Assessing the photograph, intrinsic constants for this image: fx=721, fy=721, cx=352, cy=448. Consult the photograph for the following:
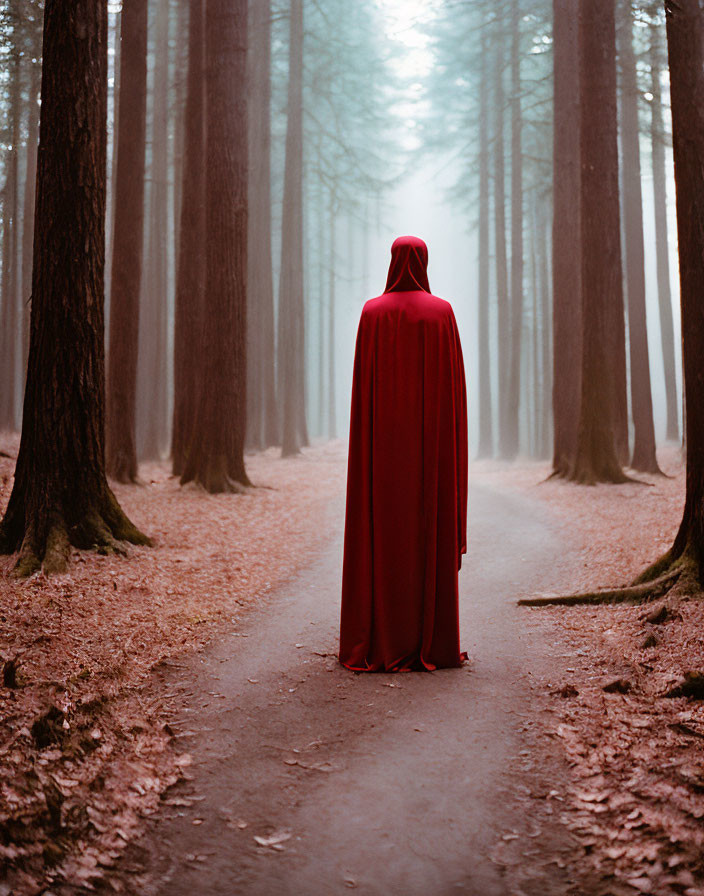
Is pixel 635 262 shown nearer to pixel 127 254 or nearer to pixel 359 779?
pixel 127 254

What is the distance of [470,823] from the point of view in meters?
2.97

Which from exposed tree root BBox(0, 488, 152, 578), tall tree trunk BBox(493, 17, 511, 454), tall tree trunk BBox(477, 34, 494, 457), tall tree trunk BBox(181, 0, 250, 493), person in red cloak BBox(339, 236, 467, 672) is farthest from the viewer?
tall tree trunk BBox(477, 34, 494, 457)

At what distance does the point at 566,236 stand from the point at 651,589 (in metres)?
11.3

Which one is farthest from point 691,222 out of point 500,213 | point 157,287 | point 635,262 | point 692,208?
point 500,213

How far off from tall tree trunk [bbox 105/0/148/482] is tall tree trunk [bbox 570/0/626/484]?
7549 mm

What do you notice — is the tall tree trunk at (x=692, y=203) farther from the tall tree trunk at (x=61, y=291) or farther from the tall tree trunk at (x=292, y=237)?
the tall tree trunk at (x=292, y=237)

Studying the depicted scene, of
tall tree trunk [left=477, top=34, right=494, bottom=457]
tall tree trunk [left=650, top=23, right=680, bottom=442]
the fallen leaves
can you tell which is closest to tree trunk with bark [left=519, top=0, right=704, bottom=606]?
the fallen leaves

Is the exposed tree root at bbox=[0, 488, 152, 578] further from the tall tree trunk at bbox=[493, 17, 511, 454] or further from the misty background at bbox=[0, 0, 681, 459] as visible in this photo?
the tall tree trunk at bbox=[493, 17, 511, 454]

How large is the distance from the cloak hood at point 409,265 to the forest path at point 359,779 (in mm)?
2561

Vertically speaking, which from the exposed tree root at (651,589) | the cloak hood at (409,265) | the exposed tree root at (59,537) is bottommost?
the exposed tree root at (651,589)

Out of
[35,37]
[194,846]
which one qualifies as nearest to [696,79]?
[194,846]

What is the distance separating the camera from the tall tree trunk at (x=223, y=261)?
39.0ft

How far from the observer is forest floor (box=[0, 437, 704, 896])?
8.96 ft

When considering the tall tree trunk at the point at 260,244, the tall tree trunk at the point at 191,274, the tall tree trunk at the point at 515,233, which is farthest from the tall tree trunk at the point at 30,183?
the tall tree trunk at the point at 515,233
